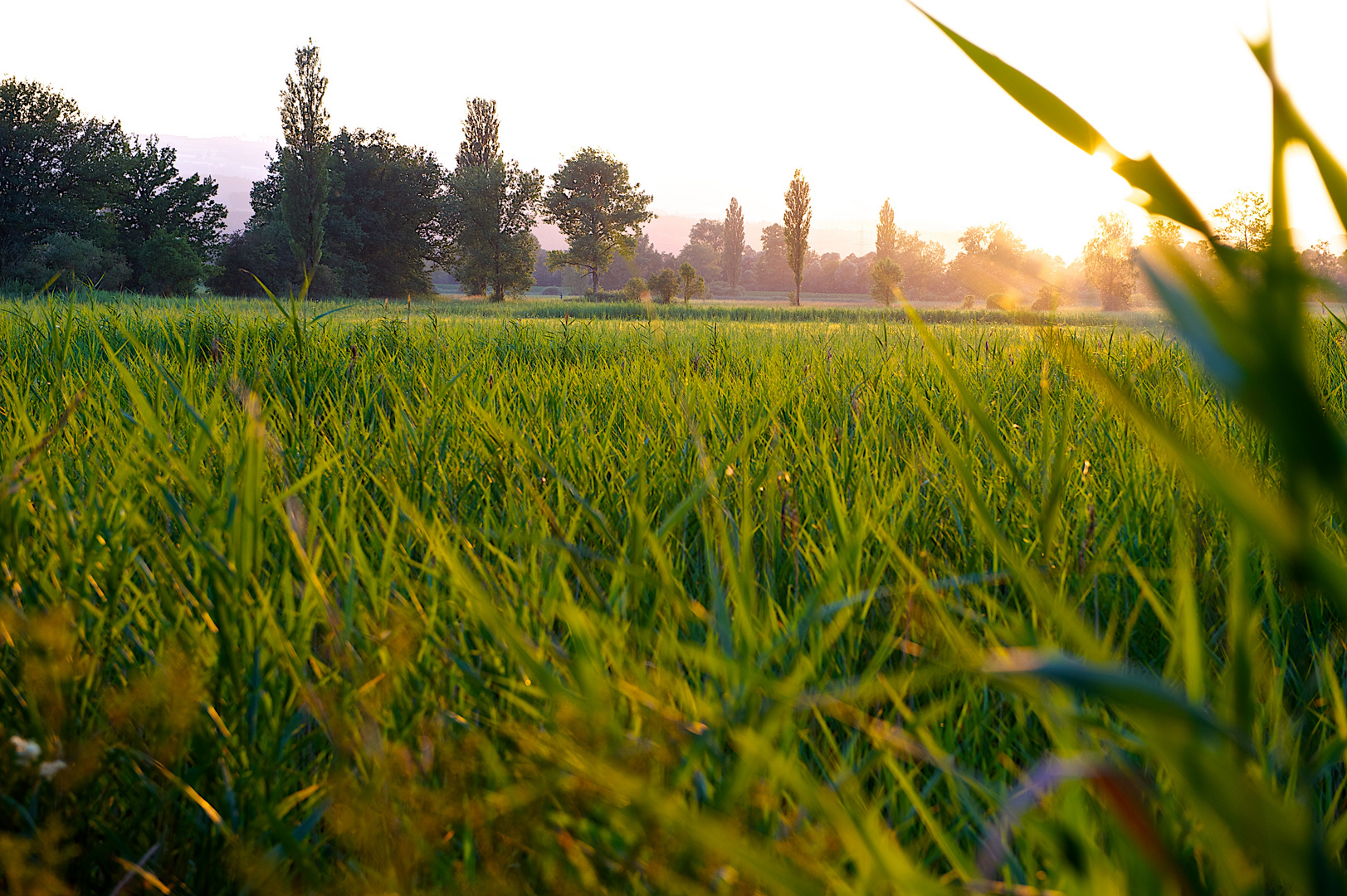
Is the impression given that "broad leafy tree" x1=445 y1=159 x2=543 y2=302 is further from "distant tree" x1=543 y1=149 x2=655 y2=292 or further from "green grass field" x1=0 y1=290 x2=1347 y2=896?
"green grass field" x1=0 y1=290 x2=1347 y2=896

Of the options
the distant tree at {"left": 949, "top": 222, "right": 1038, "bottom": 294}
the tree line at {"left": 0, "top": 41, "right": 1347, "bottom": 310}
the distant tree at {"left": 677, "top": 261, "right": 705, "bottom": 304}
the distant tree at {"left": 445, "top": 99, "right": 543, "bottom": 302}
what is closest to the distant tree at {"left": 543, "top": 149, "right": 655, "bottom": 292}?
the tree line at {"left": 0, "top": 41, "right": 1347, "bottom": 310}

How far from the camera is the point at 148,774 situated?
64cm

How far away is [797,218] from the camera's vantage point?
171 feet

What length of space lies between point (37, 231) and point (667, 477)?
44.2 meters

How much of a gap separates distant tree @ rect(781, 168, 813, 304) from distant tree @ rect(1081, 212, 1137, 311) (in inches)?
786

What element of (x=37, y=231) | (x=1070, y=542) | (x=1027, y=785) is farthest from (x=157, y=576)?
(x=37, y=231)

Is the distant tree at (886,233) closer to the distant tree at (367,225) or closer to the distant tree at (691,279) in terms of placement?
the distant tree at (691,279)

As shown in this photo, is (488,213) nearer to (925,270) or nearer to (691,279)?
(691,279)

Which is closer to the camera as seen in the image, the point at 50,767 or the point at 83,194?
the point at 50,767

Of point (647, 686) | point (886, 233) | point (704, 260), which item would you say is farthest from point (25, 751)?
point (704, 260)

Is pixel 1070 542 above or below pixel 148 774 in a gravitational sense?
above

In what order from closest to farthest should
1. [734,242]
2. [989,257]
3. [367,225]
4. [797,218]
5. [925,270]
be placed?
[367,225] → [797,218] → [989,257] → [925,270] → [734,242]

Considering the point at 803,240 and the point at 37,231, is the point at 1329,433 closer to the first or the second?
Answer: the point at 37,231

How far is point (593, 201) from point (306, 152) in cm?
2190
